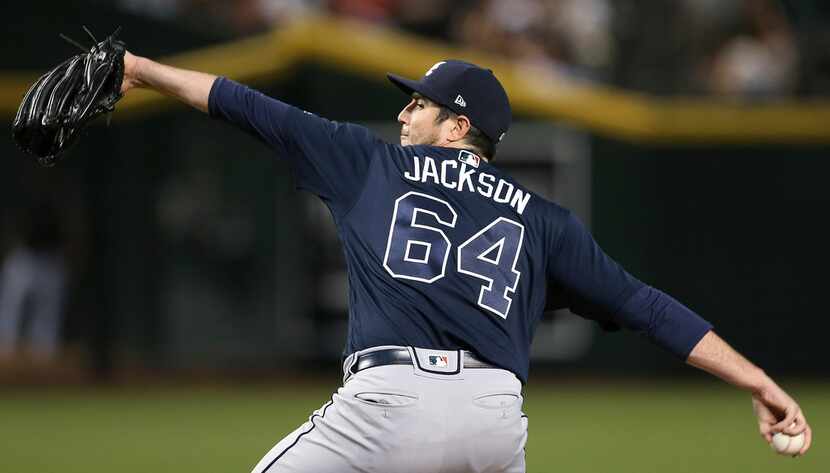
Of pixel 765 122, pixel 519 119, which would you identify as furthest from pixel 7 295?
pixel 765 122

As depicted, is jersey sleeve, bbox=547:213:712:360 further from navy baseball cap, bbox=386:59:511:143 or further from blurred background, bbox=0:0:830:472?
blurred background, bbox=0:0:830:472

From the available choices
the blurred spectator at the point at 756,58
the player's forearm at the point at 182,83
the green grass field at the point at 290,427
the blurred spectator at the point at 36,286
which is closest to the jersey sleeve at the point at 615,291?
the player's forearm at the point at 182,83

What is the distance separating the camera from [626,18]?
543 inches

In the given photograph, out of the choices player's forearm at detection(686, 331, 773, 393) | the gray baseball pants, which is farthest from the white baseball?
the gray baseball pants

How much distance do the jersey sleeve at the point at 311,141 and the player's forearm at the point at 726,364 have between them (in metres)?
1.10

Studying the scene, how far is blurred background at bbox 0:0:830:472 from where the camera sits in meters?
13.3

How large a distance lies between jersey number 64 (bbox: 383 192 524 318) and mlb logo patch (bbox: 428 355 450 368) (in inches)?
7.2

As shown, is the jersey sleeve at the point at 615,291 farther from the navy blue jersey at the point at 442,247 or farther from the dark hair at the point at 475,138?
the dark hair at the point at 475,138

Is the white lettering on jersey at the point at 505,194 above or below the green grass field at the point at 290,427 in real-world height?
above

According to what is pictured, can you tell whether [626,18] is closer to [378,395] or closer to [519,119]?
[519,119]

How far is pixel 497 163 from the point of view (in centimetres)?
1339

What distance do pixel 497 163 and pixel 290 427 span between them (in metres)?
4.57

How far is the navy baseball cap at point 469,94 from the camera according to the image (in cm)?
420

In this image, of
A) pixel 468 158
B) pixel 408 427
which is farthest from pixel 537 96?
pixel 408 427
